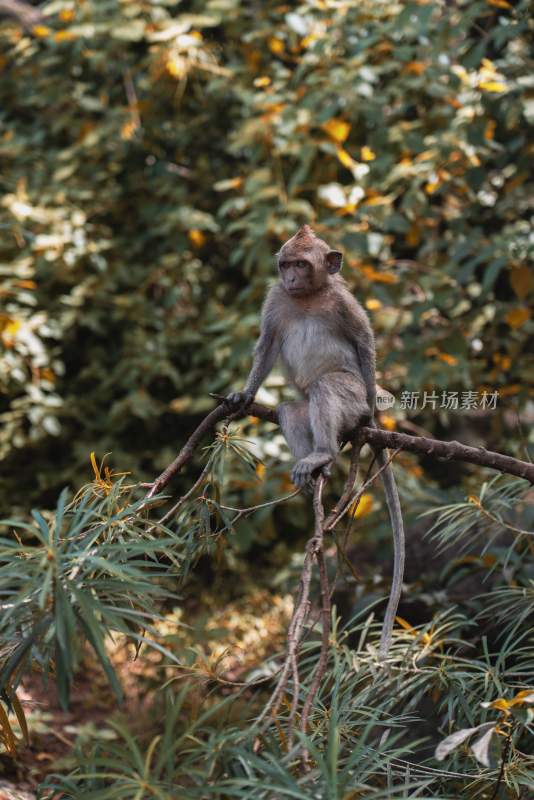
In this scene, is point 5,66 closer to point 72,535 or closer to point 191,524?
point 191,524

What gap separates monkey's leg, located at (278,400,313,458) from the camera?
332 centimetres

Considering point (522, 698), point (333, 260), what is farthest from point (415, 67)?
point (522, 698)

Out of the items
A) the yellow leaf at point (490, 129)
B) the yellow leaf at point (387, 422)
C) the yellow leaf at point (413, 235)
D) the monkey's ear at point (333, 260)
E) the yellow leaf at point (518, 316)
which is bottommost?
the yellow leaf at point (387, 422)

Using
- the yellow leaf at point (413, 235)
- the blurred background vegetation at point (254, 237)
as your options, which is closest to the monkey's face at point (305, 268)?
the blurred background vegetation at point (254, 237)

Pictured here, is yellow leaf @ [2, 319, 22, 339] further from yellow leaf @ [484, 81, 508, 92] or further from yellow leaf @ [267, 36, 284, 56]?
yellow leaf @ [484, 81, 508, 92]

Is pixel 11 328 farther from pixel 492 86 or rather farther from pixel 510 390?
pixel 492 86

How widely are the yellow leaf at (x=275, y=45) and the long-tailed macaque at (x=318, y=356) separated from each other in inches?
114

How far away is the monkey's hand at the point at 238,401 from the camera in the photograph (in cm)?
298

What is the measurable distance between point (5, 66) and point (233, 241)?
95.5 inches

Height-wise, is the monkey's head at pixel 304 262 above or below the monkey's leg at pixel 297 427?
above

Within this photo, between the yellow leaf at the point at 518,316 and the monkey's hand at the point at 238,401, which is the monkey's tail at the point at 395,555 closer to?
Answer: the monkey's hand at the point at 238,401

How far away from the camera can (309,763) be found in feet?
6.44

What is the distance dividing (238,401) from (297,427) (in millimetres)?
373

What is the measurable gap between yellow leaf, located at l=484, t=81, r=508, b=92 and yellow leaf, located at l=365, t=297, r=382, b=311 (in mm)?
1315
